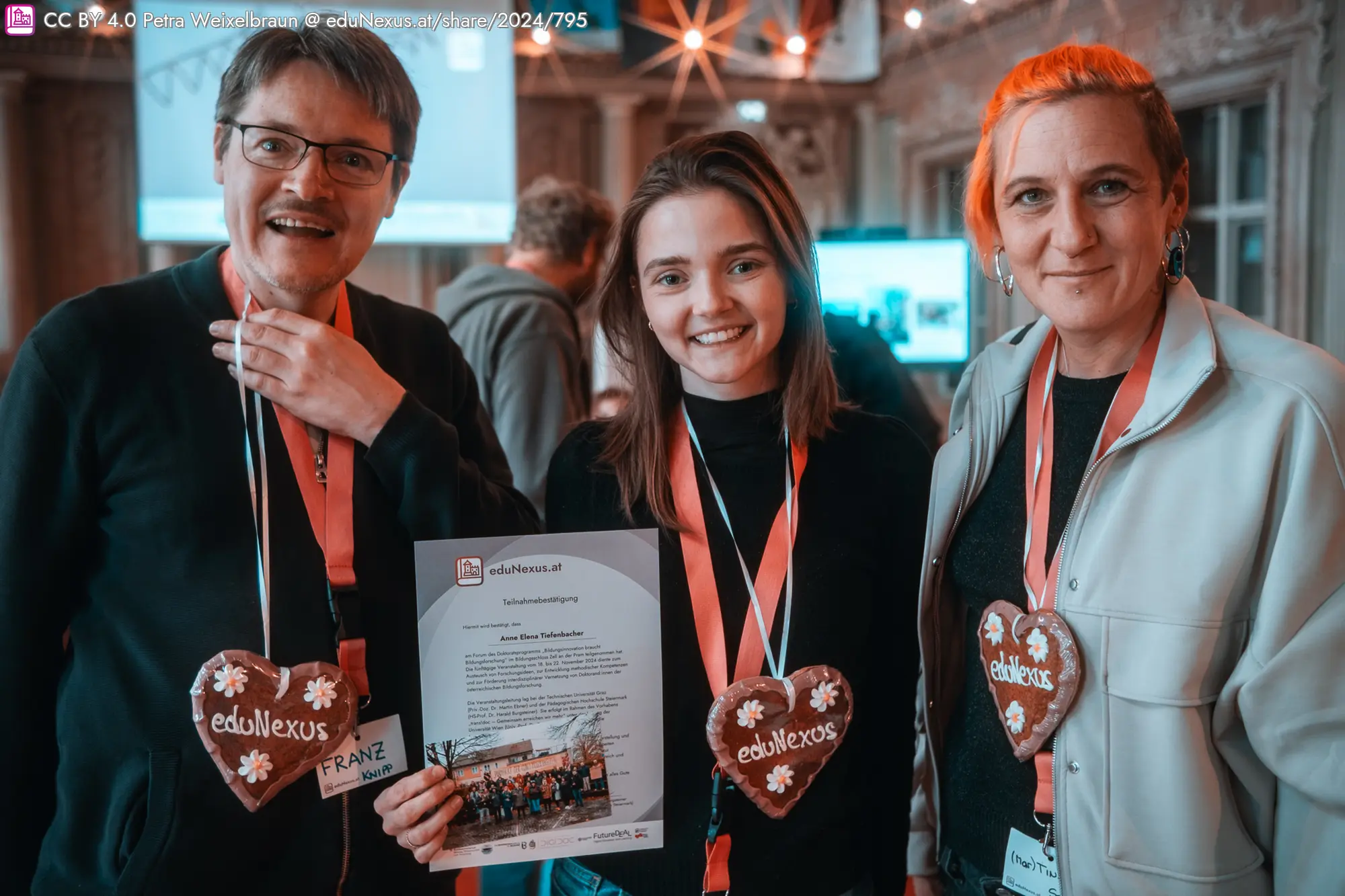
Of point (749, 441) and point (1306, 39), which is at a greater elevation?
point (1306, 39)

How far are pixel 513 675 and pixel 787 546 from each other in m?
0.38

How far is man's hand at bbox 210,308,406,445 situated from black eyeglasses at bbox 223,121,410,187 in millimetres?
175

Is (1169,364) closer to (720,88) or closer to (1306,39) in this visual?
(1306,39)

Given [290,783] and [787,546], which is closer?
[290,783]

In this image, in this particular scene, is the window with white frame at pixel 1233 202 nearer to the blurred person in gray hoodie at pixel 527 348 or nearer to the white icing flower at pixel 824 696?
the blurred person in gray hoodie at pixel 527 348

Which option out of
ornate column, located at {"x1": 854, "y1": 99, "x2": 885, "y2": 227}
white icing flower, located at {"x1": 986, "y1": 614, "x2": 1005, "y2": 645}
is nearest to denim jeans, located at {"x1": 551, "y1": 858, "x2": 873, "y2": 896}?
white icing flower, located at {"x1": 986, "y1": 614, "x2": 1005, "y2": 645}

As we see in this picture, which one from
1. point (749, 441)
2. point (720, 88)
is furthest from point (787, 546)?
point (720, 88)

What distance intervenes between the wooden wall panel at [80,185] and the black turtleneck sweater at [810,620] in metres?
6.19

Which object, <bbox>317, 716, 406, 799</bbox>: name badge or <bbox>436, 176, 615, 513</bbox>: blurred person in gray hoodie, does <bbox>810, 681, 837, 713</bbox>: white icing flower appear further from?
<bbox>436, 176, 615, 513</bbox>: blurred person in gray hoodie

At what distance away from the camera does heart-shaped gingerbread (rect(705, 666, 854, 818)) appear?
3.87 feet

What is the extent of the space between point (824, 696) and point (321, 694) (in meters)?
0.60

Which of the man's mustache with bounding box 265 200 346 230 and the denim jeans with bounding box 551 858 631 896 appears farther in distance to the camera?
the denim jeans with bounding box 551 858 631 896

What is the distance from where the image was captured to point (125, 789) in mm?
1081
